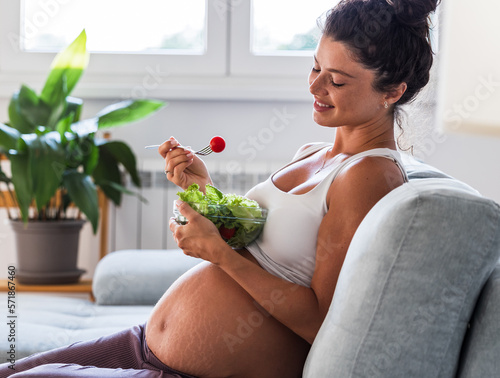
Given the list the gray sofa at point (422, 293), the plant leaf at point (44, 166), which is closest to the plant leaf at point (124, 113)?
the plant leaf at point (44, 166)

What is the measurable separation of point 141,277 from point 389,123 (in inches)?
43.1

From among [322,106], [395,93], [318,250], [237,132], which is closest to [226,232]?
[318,250]

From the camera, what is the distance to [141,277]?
198cm

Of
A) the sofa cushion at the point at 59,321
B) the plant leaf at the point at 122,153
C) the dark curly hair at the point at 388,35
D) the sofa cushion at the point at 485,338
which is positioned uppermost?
the dark curly hair at the point at 388,35

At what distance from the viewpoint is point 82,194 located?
228 centimetres

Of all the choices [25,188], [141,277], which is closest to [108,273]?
[141,277]

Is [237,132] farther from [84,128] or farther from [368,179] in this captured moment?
[368,179]

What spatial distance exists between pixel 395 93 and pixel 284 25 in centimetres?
180

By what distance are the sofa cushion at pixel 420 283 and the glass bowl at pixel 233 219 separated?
10.9 inches

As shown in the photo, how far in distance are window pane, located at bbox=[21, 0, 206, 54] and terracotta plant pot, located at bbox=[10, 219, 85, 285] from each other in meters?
0.90

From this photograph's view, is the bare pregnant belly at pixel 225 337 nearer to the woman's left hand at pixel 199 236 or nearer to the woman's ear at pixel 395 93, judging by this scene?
the woman's left hand at pixel 199 236

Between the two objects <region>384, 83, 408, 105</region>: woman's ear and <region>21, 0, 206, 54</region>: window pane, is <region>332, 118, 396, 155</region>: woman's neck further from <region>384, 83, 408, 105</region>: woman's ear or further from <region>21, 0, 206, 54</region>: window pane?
<region>21, 0, 206, 54</region>: window pane

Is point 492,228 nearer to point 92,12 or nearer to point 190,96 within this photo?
point 190,96

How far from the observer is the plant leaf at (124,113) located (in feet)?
7.84
